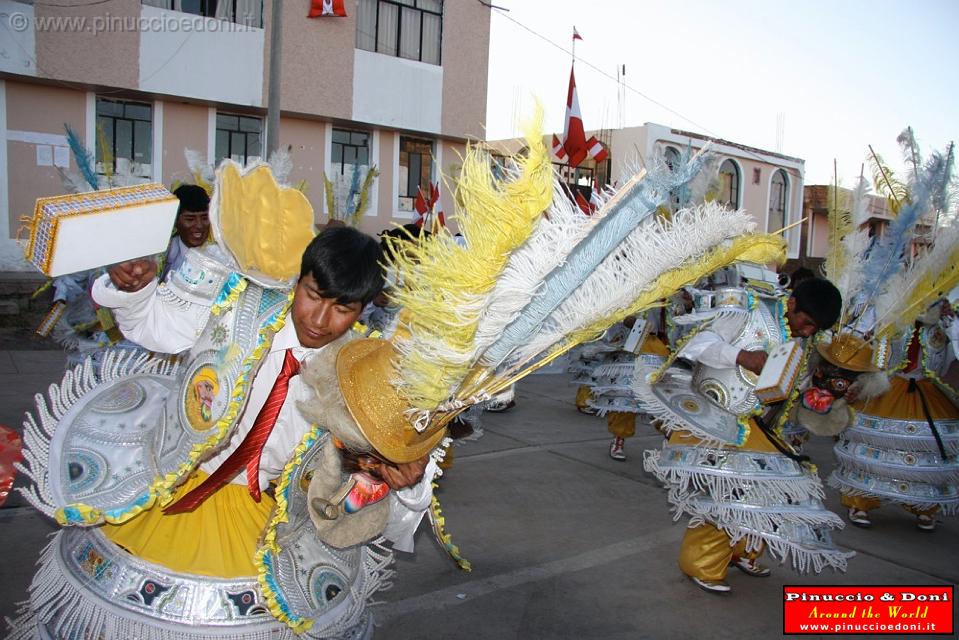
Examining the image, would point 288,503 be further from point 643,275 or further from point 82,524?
point 643,275

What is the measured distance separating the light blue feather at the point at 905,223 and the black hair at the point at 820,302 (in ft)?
5.11

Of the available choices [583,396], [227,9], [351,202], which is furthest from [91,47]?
[583,396]

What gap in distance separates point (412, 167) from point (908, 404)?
38.6 ft

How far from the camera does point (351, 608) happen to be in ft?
6.75

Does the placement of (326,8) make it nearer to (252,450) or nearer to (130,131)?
(130,131)

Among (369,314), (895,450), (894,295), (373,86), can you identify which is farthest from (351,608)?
(373,86)

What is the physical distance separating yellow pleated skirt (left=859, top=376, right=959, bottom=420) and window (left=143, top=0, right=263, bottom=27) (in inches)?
466

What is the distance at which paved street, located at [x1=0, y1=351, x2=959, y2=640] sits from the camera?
3500mm

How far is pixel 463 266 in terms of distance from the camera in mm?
1249

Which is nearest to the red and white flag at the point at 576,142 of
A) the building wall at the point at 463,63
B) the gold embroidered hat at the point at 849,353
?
the gold embroidered hat at the point at 849,353

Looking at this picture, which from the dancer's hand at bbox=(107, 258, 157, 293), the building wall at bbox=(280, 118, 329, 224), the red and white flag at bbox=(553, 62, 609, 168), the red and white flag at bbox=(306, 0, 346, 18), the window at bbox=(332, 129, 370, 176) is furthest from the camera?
the window at bbox=(332, 129, 370, 176)

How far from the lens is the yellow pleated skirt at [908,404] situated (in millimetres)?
5281

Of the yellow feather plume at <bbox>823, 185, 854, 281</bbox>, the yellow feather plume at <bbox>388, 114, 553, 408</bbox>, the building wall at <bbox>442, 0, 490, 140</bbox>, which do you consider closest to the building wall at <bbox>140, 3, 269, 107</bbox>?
the building wall at <bbox>442, 0, 490, 140</bbox>

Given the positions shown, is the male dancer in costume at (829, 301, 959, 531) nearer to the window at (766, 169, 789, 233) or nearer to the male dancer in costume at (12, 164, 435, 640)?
the male dancer in costume at (12, 164, 435, 640)
